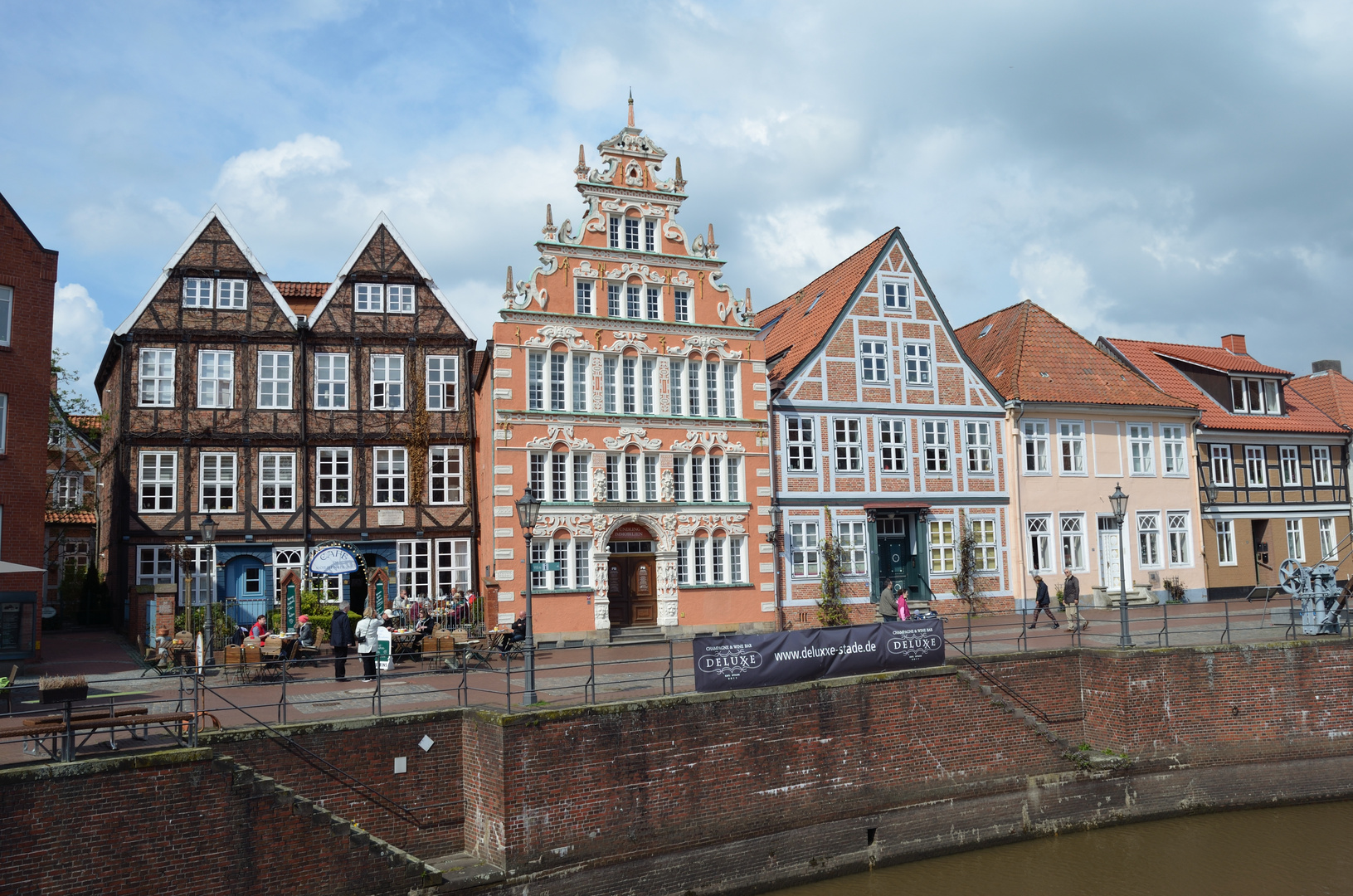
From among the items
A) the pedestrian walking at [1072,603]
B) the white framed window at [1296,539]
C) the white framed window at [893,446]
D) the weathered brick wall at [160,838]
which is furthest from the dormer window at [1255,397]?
the weathered brick wall at [160,838]

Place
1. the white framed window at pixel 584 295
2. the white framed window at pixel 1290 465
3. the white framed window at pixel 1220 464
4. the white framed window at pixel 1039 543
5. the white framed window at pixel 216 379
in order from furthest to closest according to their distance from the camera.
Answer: the white framed window at pixel 1290 465 < the white framed window at pixel 1220 464 < the white framed window at pixel 1039 543 < the white framed window at pixel 216 379 < the white framed window at pixel 584 295

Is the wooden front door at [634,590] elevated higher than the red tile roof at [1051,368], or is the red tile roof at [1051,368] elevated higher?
the red tile roof at [1051,368]

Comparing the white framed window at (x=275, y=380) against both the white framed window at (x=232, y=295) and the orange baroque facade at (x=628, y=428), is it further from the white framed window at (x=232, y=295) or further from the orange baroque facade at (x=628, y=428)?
the orange baroque facade at (x=628, y=428)

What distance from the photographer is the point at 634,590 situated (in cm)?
2867

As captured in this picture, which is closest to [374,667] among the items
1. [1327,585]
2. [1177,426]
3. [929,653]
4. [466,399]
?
[929,653]

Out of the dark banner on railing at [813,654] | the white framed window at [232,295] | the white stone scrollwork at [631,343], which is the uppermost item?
the white framed window at [232,295]

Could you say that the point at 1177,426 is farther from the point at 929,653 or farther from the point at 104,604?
the point at 104,604

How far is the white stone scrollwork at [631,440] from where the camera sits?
2838 centimetres

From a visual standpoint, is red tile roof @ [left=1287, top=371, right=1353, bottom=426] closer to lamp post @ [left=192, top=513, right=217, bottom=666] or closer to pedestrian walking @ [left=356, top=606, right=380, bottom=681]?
pedestrian walking @ [left=356, top=606, right=380, bottom=681]

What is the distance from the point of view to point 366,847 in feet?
47.1

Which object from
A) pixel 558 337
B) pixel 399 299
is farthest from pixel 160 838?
pixel 399 299

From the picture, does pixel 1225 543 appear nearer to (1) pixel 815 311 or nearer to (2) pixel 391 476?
(1) pixel 815 311

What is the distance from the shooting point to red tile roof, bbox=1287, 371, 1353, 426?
40344 millimetres

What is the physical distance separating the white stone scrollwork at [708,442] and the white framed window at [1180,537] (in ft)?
53.8
